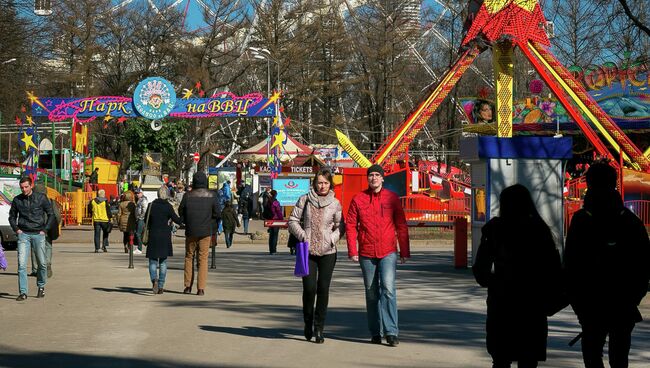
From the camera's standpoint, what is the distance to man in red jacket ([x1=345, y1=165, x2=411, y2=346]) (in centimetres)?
1082

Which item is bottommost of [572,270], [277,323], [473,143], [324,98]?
[277,323]

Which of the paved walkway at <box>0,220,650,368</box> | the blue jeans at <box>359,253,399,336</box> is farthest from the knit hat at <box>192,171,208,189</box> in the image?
the blue jeans at <box>359,253,399,336</box>

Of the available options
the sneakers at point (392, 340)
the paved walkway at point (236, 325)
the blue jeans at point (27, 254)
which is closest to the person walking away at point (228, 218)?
the paved walkway at point (236, 325)

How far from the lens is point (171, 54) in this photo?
58.5 metres

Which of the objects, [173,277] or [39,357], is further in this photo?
[173,277]

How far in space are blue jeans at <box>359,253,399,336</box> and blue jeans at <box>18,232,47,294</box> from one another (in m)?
5.92

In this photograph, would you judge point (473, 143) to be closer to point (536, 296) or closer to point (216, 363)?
point (216, 363)

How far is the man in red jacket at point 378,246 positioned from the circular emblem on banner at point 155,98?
1143 inches

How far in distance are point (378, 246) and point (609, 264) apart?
3.51m

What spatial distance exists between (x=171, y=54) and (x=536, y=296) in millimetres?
52426

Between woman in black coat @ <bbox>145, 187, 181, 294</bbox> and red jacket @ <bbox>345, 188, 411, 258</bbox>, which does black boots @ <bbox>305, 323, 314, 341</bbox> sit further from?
woman in black coat @ <bbox>145, 187, 181, 294</bbox>

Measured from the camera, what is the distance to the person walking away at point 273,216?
27000 mm

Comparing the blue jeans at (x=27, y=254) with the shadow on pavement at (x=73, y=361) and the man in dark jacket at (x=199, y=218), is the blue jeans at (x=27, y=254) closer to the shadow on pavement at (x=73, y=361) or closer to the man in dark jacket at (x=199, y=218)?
the man in dark jacket at (x=199, y=218)

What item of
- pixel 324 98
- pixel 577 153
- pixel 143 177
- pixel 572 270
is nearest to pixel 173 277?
pixel 572 270
